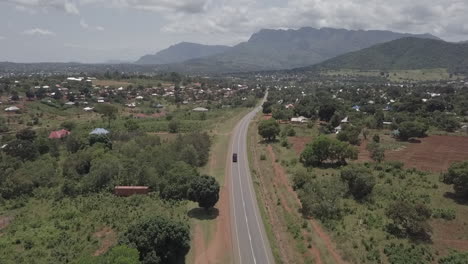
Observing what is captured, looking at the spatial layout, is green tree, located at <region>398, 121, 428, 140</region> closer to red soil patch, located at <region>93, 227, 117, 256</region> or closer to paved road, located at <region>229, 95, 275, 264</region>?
paved road, located at <region>229, 95, 275, 264</region>

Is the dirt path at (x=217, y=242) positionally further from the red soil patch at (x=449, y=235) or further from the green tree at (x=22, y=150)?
the green tree at (x=22, y=150)

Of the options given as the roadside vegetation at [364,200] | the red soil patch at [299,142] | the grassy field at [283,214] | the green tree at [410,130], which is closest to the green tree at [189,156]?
the grassy field at [283,214]

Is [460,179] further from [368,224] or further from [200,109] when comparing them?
[200,109]

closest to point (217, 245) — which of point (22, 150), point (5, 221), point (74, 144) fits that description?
point (5, 221)

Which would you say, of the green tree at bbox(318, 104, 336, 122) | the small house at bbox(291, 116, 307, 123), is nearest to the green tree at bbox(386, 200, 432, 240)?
the green tree at bbox(318, 104, 336, 122)

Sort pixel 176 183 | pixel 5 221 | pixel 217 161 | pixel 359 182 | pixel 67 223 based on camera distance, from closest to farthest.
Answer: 1. pixel 67 223
2. pixel 5 221
3. pixel 359 182
4. pixel 176 183
5. pixel 217 161
